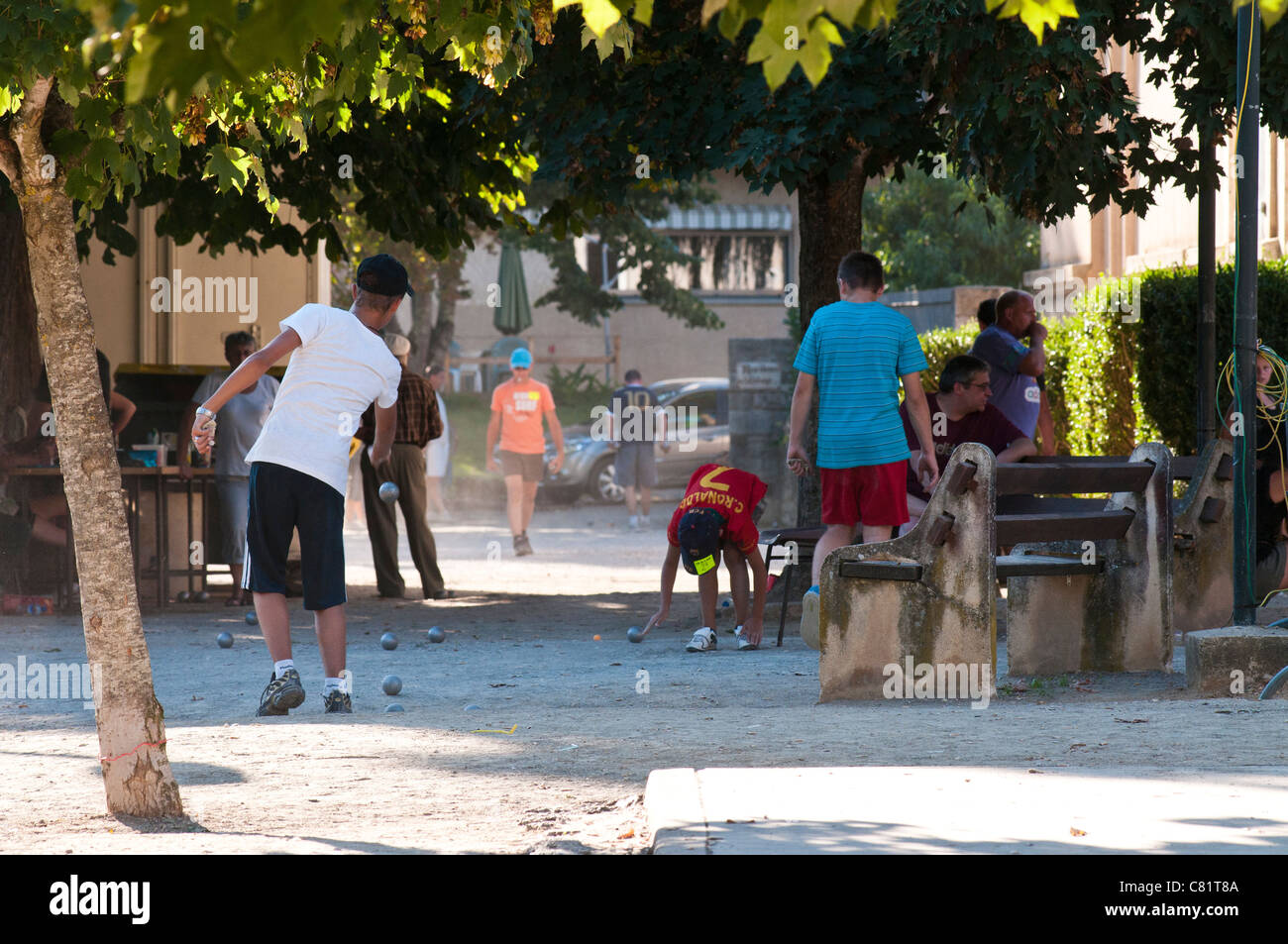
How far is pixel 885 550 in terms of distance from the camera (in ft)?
22.1

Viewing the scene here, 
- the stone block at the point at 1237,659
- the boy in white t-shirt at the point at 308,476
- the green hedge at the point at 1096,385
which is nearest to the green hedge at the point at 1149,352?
the green hedge at the point at 1096,385

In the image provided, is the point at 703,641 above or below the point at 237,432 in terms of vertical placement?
below

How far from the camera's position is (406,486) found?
12.4m

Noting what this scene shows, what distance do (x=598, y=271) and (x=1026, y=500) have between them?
3187 centimetres

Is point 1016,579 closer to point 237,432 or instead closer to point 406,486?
point 406,486

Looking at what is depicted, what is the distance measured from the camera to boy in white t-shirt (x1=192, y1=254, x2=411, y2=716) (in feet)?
22.3

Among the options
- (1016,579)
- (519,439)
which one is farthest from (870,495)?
(519,439)

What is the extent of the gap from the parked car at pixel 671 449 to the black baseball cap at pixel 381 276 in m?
16.3

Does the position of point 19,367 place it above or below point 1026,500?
above

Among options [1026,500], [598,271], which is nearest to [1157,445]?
[1026,500]

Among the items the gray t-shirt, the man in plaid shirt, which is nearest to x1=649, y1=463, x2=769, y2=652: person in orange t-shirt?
the man in plaid shirt

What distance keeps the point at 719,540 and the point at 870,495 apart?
117 centimetres

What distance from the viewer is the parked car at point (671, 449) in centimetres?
2491
